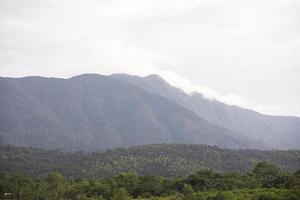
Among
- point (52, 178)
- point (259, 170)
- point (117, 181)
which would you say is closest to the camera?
point (52, 178)

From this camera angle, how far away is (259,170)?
137625 mm

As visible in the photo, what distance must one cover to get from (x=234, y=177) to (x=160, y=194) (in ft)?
72.2

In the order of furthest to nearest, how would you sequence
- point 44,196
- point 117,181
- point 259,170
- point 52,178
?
point 259,170 → point 117,181 → point 52,178 → point 44,196

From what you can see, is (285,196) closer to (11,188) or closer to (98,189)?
(98,189)

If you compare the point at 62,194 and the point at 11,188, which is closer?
the point at 62,194

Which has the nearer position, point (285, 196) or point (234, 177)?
point (285, 196)

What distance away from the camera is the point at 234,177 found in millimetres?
118500

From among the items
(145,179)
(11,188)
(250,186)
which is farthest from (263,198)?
(11,188)

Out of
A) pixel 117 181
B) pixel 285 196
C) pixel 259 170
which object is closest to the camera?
pixel 285 196

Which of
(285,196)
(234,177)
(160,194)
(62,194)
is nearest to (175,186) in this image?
(160,194)

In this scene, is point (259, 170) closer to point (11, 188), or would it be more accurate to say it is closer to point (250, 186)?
point (250, 186)

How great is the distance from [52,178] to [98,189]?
42.6ft

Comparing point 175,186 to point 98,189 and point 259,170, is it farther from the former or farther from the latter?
point 259,170

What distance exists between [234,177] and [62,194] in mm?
46723
